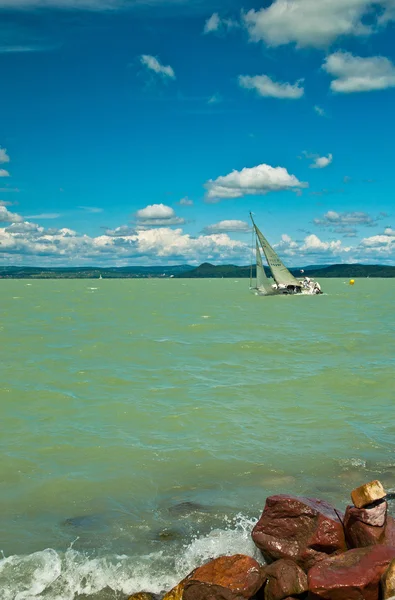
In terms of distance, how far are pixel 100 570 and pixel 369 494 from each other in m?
4.50

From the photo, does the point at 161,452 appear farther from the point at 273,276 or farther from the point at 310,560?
the point at 273,276

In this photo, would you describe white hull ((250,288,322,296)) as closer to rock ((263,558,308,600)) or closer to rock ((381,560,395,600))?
rock ((263,558,308,600))

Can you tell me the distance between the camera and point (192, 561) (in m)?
9.12

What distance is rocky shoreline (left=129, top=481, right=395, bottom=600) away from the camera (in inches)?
282

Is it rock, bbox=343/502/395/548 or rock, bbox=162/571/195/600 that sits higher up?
rock, bbox=343/502/395/548

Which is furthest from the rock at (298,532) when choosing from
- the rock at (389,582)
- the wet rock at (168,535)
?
the wet rock at (168,535)

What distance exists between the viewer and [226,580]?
771 cm

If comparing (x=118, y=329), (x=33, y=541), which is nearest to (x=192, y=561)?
(x=33, y=541)

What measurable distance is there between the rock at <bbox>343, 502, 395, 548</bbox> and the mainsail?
96.1 metres

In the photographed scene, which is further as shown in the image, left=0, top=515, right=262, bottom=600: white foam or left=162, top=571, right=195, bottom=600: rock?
left=0, top=515, right=262, bottom=600: white foam

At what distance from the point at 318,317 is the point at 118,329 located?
24.5m

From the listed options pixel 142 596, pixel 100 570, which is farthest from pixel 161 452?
pixel 142 596

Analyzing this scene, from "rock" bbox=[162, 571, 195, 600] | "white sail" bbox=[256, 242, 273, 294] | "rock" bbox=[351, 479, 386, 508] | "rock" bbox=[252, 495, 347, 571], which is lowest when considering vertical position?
"rock" bbox=[162, 571, 195, 600]

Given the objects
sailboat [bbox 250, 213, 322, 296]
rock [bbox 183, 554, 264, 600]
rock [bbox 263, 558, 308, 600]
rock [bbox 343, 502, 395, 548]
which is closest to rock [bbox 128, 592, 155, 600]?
rock [bbox 183, 554, 264, 600]
